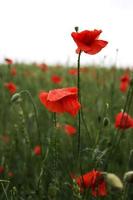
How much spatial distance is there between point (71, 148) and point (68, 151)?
4cm

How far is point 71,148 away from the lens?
3.16 m

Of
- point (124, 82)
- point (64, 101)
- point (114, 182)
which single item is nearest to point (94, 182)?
point (64, 101)

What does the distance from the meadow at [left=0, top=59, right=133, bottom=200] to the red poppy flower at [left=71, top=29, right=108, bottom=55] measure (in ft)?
0.89

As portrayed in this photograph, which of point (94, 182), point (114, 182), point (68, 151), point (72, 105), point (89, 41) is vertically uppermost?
point (89, 41)

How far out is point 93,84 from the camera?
5.89 metres

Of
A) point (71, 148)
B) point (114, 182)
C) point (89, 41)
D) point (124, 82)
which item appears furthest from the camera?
point (124, 82)

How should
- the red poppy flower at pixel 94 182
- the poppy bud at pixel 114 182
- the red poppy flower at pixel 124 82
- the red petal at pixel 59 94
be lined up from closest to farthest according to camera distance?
the poppy bud at pixel 114 182
the red petal at pixel 59 94
the red poppy flower at pixel 94 182
the red poppy flower at pixel 124 82

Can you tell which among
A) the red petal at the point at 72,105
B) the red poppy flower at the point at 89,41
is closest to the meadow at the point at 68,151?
the red petal at the point at 72,105

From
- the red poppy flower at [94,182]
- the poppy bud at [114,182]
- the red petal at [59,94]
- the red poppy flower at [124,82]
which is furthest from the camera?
the red poppy flower at [124,82]

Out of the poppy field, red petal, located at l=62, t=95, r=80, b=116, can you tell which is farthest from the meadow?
red petal, located at l=62, t=95, r=80, b=116

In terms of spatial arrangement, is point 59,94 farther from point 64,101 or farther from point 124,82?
point 124,82

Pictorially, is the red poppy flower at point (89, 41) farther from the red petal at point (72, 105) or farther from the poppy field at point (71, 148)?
the red petal at point (72, 105)

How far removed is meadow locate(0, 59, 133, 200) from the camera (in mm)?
1774

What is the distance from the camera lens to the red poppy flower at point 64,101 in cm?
161
